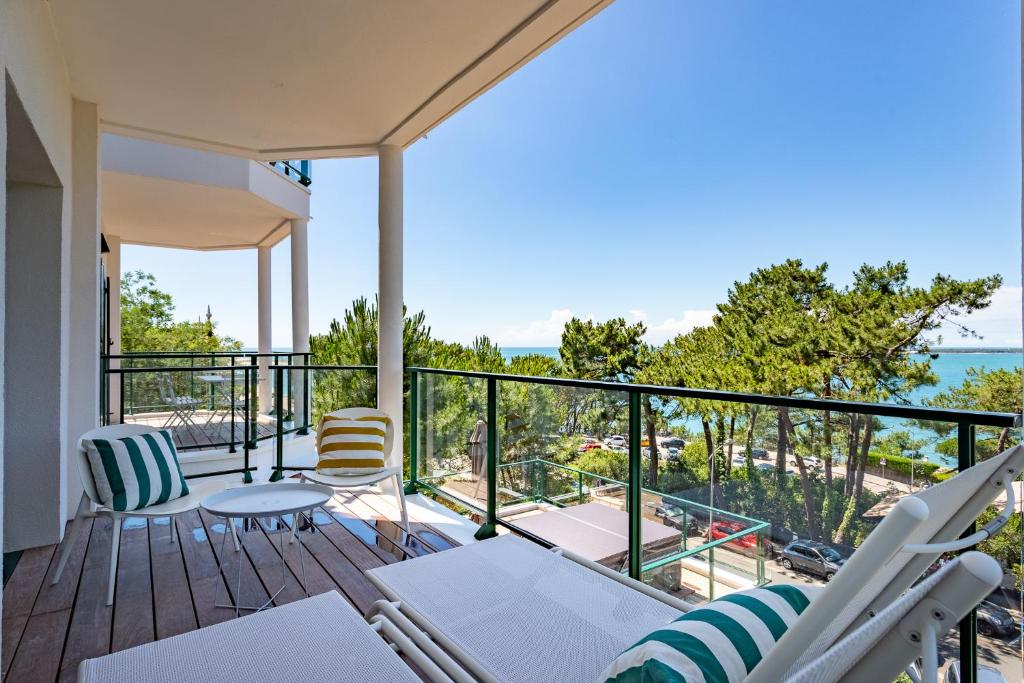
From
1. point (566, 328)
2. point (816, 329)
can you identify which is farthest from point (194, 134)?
point (566, 328)

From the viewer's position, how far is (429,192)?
3772 cm

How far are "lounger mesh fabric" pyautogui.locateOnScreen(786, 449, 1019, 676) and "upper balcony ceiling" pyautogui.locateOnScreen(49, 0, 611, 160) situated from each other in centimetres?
271

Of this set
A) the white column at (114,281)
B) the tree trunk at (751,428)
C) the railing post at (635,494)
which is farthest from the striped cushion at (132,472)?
the white column at (114,281)

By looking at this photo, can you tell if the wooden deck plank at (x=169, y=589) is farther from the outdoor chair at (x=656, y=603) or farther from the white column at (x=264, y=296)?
the white column at (x=264, y=296)

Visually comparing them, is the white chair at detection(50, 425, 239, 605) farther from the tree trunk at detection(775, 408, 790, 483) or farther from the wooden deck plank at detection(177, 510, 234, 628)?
the tree trunk at detection(775, 408, 790, 483)

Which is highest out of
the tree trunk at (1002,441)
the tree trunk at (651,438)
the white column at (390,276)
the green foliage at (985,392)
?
the white column at (390,276)

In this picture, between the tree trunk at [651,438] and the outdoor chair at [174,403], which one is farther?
the outdoor chair at [174,403]

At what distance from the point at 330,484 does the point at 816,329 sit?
2233cm

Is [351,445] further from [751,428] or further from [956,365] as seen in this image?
[956,365]

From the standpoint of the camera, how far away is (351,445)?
3828 mm

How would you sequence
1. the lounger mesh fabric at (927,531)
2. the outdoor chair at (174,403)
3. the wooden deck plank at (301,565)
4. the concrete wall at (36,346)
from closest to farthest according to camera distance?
the lounger mesh fabric at (927,531), the wooden deck plank at (301,565), the concrete wall at (36,346), the outdoor chair at (174,403)

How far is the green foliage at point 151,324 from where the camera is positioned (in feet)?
60.1

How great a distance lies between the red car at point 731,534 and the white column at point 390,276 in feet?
9.39

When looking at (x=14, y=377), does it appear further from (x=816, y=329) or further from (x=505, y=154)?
(x=505, y=154)
